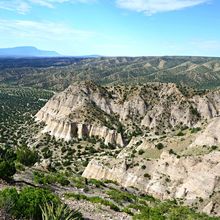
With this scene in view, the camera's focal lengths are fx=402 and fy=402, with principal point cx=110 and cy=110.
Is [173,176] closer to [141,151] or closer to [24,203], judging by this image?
[141,151]

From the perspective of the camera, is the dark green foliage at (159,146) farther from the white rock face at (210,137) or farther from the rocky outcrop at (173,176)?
the rocky outcrop at (173,176)

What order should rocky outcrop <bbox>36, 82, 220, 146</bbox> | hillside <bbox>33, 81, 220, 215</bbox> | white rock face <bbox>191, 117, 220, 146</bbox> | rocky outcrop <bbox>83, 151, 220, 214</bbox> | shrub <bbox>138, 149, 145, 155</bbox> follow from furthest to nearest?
rocky outcrop <bbox>36, 82, 220, 146</bbox> → shrub <bbox>138, 149, 145, 155</bbox> → white rock face <bbox>191, 117, 220, 146</bbox> → hillside <bbox>33, 81, 220, 215</bbox> → rocky outcrop <bbox>83, 151, 220, 214</bbox>

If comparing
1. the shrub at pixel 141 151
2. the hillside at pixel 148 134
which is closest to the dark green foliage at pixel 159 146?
the hillside at pixel 148 134

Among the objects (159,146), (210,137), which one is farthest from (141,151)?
(210,137)

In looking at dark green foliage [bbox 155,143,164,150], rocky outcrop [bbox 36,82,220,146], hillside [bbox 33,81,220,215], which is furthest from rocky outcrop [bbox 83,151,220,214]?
rocky outcrop [bbox 36,82,220,146]

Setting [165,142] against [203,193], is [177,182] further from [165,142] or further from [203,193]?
[165,142]

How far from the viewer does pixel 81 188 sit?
32719mm

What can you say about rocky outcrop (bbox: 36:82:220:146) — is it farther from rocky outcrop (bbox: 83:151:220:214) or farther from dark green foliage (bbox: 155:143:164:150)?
rocky outcrop (bbox: 83:151:220:214)

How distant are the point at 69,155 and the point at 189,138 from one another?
31487 mm

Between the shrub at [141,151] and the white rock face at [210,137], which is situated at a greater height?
the white rock face at [210,137]

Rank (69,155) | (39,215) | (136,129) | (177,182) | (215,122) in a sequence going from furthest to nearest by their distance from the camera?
(136,129) → (69,155) → (215,122) → (177,182) → (39,215)

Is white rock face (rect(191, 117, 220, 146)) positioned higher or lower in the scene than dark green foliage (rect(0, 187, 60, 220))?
lower

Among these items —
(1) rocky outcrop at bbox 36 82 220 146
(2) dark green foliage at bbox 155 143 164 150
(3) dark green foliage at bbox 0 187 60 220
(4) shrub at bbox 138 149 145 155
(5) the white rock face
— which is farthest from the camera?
(1) rocky outcrop at bbox 36 82 220 146

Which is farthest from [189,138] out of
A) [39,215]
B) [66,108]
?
[66,108]
